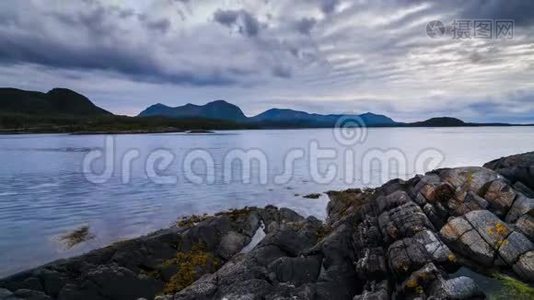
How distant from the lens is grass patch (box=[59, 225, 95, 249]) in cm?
3085

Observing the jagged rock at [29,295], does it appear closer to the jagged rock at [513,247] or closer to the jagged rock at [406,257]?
the jagged rock at [406,257]

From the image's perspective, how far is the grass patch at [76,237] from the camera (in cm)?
3085

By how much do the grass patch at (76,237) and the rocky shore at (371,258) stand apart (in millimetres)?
8036

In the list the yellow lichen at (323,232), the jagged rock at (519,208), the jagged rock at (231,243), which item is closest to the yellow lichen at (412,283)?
the jagged rock at (519,208)

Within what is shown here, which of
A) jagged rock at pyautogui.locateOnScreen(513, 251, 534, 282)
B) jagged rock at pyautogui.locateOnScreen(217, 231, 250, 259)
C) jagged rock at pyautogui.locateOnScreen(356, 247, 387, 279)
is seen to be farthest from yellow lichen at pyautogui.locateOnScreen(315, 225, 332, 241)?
jagged rock at pyautogui.locateOnScreen(513, 251, 534, 282)

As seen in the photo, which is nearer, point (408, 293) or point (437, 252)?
point (408, 293)

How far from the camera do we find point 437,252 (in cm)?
1602

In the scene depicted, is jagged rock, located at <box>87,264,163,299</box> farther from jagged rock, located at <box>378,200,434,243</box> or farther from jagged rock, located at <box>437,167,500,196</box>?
jagged rock, located at <box>437,167,500,196</box>

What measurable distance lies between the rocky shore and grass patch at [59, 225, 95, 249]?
804cm

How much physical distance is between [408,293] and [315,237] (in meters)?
9.85

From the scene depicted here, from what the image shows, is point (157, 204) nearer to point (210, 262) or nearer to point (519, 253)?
point (210, 262)

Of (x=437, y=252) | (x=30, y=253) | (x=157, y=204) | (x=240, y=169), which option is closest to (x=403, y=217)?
(x=437, y=252)

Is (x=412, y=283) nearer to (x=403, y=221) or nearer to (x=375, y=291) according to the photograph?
(x=375, y=291)

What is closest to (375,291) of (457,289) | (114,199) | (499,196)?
(457,289)
